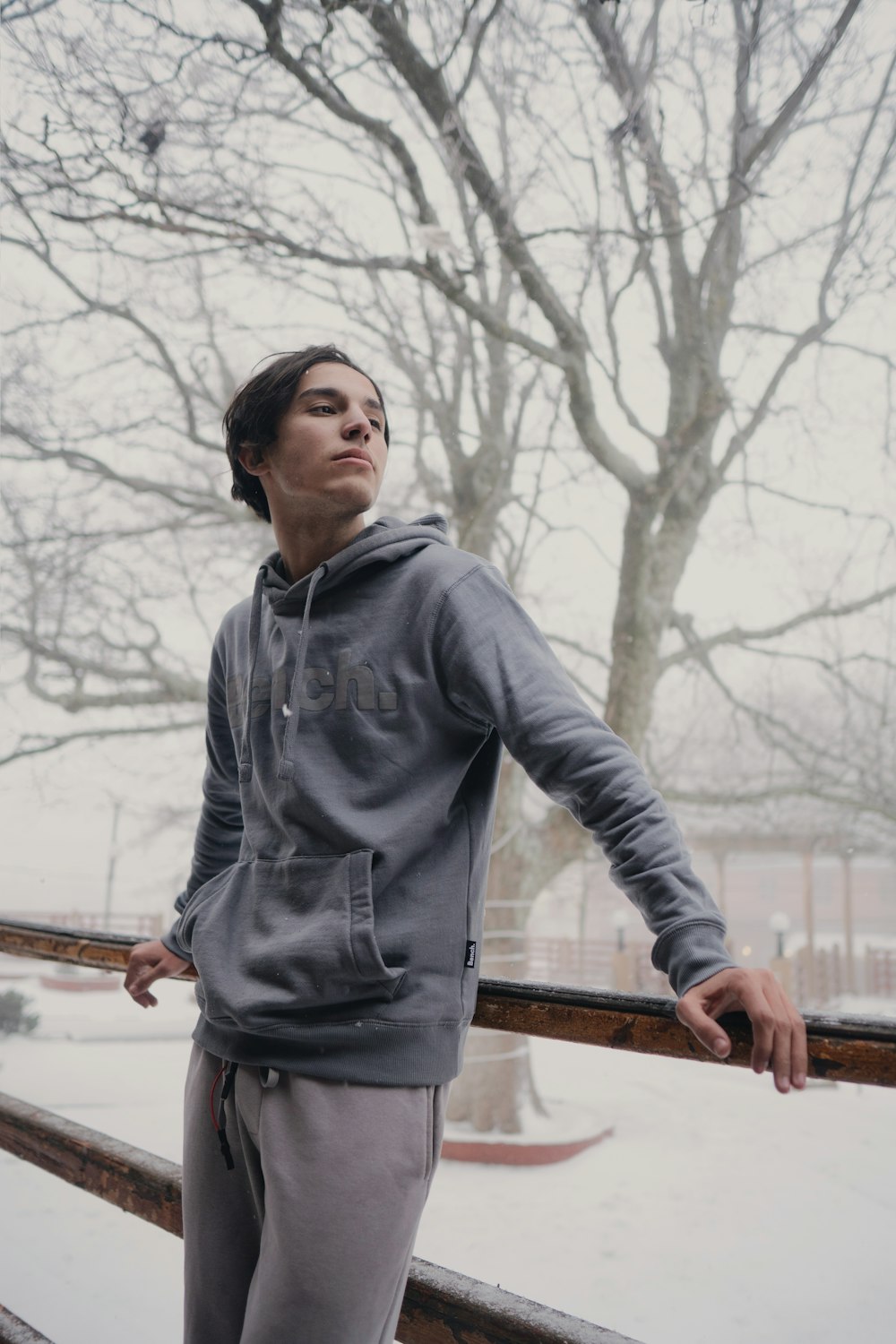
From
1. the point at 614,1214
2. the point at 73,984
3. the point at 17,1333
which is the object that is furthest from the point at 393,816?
the point at 73,984

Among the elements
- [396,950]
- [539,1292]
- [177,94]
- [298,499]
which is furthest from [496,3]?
[539,1292]

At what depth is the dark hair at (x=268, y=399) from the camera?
3.10 ft

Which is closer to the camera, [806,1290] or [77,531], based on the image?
[806,1290]

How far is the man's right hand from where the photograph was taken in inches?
44.1

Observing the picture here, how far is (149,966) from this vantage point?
A: 114cm

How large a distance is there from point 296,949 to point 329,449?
1.51 feet

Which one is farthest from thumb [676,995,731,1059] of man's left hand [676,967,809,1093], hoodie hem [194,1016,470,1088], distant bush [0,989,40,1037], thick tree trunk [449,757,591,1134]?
distant bush [0,989,40,1037]

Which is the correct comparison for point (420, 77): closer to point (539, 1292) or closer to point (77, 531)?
point (77, 531)

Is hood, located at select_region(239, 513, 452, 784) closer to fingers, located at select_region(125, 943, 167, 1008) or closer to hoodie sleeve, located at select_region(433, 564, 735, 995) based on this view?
hoodie sleeve, located at select_region(433, 564, 735, 995)

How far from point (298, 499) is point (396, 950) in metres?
0.44

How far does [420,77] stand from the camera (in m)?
4.09

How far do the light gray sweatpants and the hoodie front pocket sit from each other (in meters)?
0.06

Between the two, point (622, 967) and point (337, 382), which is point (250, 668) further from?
point (622, 967)

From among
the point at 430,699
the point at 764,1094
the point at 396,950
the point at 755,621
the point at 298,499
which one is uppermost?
the point at 755,621
